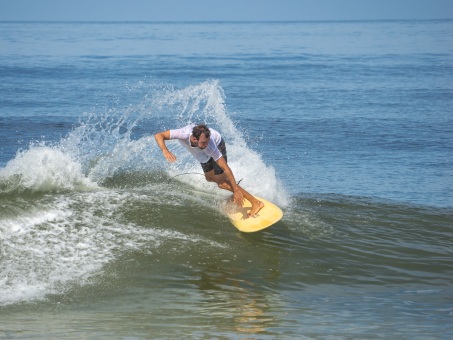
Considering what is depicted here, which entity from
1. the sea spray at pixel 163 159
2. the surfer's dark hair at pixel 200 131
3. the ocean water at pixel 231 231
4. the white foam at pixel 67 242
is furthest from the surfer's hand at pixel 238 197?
the sea spray at pixel 163 159

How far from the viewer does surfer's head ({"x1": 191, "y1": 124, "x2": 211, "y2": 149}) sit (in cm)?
969

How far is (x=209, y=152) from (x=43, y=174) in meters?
2.89

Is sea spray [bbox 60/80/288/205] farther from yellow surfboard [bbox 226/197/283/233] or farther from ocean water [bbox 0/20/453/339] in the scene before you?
yellow surfboard [bbox 226/197/283/233]

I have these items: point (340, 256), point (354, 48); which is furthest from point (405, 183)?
point (354, 48)

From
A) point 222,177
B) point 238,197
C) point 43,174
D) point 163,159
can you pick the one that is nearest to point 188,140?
point 222,177

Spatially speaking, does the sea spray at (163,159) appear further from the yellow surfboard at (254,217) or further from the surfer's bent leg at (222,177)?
the surfer's bent leg at (222,177)

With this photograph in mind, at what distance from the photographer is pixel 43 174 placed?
11.5 metres

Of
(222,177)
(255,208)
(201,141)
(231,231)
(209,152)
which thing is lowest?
(231,231)

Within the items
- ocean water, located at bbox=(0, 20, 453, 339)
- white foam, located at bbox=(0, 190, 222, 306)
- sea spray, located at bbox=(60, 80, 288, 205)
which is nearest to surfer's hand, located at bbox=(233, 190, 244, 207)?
ocean water, located at bbox=(0, 20, 453, 339)

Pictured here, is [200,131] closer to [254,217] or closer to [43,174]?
[254,217]

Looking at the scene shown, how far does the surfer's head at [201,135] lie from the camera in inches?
382

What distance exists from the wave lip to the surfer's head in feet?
8.63

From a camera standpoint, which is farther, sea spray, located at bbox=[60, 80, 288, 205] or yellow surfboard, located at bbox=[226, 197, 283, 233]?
sea spray, located at bbox=[60, 80, 288, 205]

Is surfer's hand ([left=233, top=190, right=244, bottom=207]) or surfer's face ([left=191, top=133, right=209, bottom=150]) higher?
surfer's face ([left=191, top=133, right=209, bottom=150])
